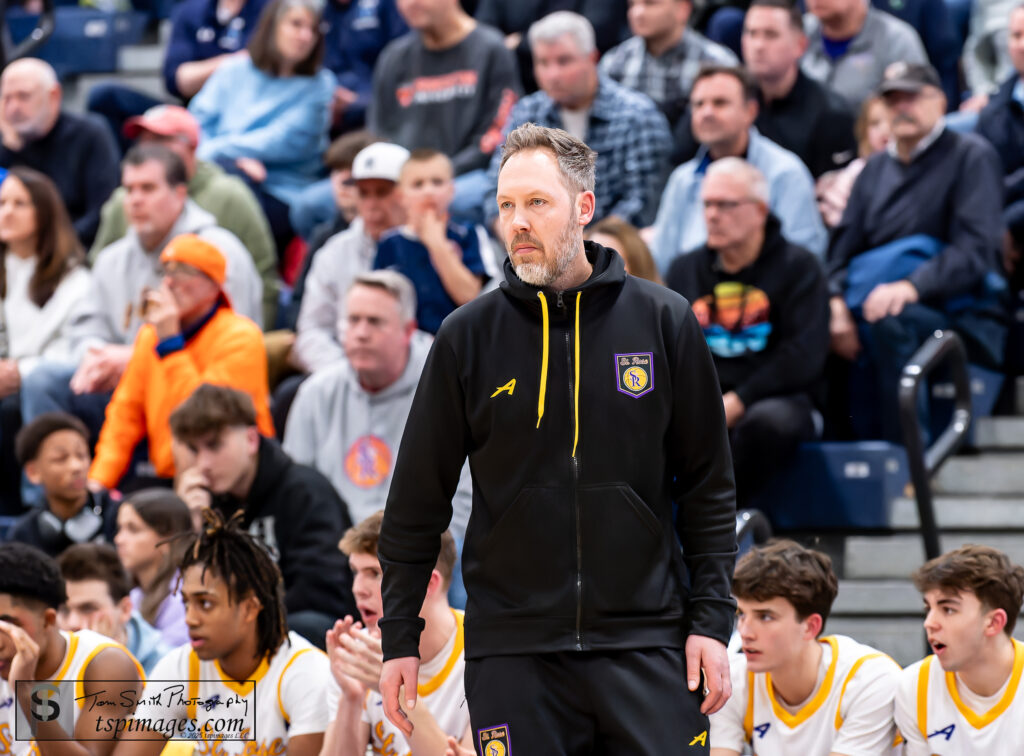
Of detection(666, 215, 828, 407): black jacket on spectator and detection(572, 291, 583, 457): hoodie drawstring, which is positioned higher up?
detection(572, 291, 583, 457): hoodie drawstring

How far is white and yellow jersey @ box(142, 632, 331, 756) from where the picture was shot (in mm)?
4766

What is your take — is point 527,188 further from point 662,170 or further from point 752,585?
point 662,170

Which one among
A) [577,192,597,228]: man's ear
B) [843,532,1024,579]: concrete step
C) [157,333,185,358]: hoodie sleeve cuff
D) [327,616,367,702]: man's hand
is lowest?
[843,532,1024,579]: concrete step

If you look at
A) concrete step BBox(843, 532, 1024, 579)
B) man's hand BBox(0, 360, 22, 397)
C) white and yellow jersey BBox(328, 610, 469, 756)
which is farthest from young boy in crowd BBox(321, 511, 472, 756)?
man's hand BBox(0, 360, 22, 397)

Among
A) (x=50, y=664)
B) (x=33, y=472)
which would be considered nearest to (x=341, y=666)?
(x=50, y=664)

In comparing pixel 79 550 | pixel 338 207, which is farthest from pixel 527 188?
pixel 338 207

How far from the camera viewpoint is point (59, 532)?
6609mm

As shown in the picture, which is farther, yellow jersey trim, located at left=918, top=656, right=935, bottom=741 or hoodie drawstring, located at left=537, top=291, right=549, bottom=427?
yellow jersey trim, located at left=918, top=656, right=935, bottom=741

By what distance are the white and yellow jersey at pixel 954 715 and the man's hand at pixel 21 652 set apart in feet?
8.02

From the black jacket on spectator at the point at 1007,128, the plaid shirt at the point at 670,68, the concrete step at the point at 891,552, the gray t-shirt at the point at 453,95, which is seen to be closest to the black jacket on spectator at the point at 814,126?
the plaid shirt at the point at 670,68

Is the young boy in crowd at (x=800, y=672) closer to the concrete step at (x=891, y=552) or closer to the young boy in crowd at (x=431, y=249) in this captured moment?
the concrete step at (x=891, y=552)

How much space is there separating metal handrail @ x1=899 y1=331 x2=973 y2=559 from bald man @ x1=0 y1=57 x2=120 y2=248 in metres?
4.90

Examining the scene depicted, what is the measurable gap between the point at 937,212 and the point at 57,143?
16.8 feet
